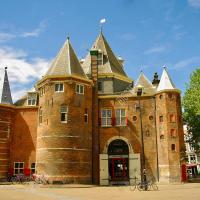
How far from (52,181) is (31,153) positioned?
7704 millimetres

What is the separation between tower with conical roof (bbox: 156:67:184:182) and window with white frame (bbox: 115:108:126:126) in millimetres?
4159

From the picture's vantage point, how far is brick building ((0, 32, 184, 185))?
32.0m

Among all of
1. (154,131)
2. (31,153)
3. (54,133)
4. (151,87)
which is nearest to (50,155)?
(54,133)

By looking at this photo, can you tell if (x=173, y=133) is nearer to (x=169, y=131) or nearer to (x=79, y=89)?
(x=169, y=131)

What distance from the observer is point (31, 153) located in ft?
121

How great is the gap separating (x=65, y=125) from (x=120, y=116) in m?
7.85

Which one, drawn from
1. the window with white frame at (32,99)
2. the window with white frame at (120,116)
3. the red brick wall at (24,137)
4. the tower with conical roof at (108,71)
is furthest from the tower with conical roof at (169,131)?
the window with white frame at (32,99)

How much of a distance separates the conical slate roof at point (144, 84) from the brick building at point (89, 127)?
5.4 inches

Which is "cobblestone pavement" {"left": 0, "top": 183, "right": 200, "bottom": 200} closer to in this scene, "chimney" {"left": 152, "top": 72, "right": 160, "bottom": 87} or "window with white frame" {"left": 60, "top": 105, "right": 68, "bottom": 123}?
"window with white frame" {"left": 60, "top": 105, "right": 68, "bottom": 123}

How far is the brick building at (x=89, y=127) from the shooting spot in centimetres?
3197

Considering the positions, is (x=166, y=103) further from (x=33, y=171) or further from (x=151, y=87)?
(x=33, y=171)

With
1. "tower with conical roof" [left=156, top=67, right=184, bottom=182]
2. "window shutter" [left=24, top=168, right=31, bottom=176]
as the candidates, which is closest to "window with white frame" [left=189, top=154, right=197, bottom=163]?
"tower with conical roof" [left=156, top=67, right=184, bottom=182]

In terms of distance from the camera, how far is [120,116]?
36.5 meters

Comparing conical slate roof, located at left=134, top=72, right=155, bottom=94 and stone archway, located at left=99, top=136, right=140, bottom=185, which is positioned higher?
conical slate roof, located at left=134, top=72, right=155, bottom=94
